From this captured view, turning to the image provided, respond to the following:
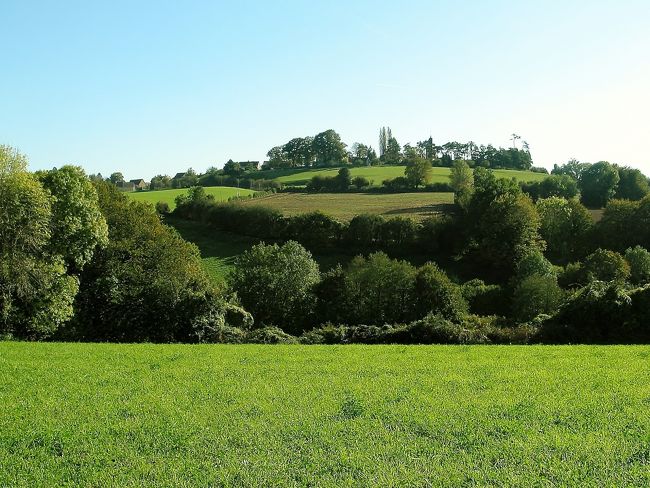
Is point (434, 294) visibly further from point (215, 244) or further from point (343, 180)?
point (343, 180)

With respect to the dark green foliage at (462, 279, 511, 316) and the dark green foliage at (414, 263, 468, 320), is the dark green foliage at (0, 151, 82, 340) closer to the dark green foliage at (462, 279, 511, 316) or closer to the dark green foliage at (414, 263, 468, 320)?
the dark green foliage at (414, 263, 468, 320)

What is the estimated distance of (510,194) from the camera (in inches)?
3123

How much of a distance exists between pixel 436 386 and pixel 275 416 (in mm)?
5098

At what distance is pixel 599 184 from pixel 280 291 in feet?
247

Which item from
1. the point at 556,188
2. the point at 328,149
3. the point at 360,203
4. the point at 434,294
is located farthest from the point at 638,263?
the point at 328,149

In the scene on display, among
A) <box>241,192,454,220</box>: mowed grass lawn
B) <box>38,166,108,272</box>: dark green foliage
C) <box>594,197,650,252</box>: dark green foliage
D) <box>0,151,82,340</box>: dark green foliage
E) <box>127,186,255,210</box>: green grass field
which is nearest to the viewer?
<box>0,151,82,340</box>: dark green foliage

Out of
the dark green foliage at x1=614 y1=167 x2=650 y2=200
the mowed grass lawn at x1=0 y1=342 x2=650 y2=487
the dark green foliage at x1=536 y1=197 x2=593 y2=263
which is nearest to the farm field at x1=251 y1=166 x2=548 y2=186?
the dark green foliage at x1=614 y1=167 x2=650 y2=200

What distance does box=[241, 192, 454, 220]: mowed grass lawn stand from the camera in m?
87.7

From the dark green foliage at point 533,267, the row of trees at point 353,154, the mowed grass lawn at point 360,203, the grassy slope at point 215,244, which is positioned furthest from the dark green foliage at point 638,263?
the row of trees at point 353,154

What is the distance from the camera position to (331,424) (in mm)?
11891

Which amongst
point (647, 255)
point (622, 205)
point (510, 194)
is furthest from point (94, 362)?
point (622, 205)

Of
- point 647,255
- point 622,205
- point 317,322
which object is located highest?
point 622,205

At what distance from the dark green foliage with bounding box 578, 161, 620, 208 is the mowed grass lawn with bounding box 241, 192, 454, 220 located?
2515 centimetres

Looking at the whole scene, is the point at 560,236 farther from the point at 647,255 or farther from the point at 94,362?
the point at 94,362
